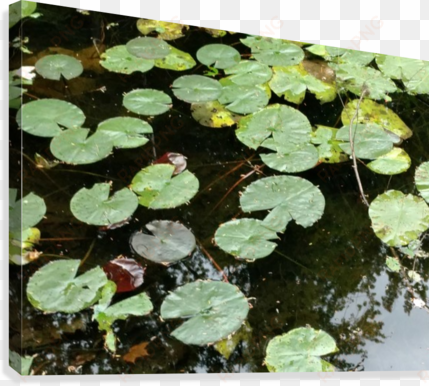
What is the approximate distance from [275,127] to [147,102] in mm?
394

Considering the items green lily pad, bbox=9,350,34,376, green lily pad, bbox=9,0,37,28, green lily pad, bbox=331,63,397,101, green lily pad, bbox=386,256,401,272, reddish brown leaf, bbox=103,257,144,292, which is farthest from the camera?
green lily pad, bbox=331,63,397,101

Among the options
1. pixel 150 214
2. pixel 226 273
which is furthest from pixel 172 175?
pixel 226 273

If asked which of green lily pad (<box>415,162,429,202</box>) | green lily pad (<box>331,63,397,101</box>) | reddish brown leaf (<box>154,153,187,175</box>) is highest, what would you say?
green lily pad (<box>331,63,397,101</box>)

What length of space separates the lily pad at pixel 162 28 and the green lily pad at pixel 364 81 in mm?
556

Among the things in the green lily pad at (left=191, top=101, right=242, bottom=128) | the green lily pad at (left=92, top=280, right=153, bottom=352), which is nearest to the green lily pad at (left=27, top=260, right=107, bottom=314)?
the green lily pad at (left=92, top=280, right=153, bottom=352)

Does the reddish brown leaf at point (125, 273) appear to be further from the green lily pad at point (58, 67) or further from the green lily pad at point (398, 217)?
the green lily pad at point (398, 217)

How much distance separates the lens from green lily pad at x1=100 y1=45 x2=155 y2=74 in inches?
65.3

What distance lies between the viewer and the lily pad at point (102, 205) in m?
1.41

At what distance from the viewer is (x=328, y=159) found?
69.4 inches

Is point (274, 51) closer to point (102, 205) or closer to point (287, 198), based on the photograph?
point (287, 198)

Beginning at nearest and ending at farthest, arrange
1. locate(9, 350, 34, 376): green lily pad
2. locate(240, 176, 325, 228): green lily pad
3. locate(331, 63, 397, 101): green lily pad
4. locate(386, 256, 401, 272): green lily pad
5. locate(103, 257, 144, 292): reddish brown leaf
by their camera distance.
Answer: locate(9, 350, 34, 376): green lily pad < locate(103, 257, 144, 292): reddish brown leaf < locate(240, 176, 325, 228): green lily pad < locate(386, 256, 401, 272): green lily pad < locate(331, 63, 397, 101): green lily pad

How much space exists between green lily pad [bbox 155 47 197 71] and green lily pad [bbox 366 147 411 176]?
0.65m

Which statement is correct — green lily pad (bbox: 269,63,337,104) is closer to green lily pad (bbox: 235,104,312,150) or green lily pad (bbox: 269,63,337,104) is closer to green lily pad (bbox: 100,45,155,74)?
green lily pad (bbox: 235,104,312,150)

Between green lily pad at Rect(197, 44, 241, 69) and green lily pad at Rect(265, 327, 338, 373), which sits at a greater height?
green lily pad at Rect(197, 44, 241, 69)
